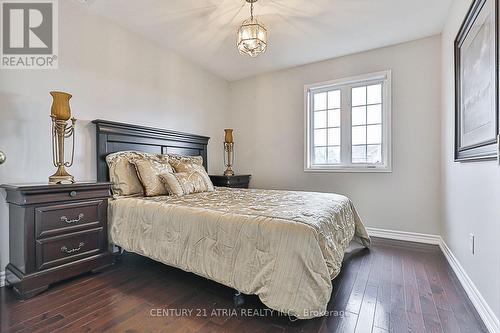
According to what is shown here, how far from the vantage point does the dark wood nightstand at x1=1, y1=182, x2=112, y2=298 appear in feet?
5.83

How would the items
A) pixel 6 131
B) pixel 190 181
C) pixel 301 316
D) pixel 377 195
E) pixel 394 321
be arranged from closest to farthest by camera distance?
pixel 301 316, pixel 394 321, pixel 6 131, pixel 190 181, pixel 377 195

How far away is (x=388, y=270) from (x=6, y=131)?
3464mm

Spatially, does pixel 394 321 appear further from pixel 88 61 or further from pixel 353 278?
pixel 88 61

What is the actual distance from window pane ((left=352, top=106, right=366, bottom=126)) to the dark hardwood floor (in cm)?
196

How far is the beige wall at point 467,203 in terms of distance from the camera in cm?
144

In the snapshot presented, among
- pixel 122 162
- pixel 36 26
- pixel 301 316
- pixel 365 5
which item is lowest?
pixel 301 316

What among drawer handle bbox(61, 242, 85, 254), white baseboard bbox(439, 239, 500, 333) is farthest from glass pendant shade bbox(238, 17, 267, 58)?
white baseboard bbox(439, 239, 500, 333)

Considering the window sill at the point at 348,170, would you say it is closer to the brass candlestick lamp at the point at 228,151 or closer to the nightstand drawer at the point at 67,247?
the brass candlestick lamp at the point at 228,151

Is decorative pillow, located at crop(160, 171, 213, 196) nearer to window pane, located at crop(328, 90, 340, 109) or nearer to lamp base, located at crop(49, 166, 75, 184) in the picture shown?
lamp base, located at crop(49, 166, 75, 184)

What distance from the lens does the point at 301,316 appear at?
1.36 m

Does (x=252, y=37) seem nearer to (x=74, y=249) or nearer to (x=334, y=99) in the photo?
(x=334, y=99)

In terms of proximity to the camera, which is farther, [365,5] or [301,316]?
[365,5]

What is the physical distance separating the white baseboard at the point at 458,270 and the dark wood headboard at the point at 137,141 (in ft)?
9.24

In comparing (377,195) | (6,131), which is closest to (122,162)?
(6,131)
